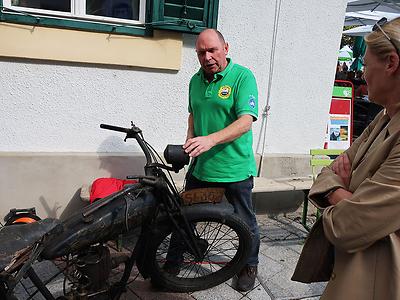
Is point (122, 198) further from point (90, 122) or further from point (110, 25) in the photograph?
point (110, 25)

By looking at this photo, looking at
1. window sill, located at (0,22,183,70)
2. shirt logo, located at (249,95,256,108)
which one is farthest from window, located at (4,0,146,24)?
shirt logo, located at (249,95,256,108)

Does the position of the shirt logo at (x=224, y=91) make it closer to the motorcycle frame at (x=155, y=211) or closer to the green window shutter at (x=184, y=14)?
the motorcycle frame at (x=155, y=211)

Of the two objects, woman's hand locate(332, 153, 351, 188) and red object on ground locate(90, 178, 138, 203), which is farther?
red object on ground locate(90, 178, 138, 203)

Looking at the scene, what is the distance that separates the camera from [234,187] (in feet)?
8.08

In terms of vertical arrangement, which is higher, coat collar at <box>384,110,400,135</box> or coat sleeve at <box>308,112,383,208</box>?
coat collar at <box>384,110,400,135</box>

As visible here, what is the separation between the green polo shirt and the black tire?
0.28 meters

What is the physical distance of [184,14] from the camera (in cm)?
317

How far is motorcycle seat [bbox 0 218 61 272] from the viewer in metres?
1.60

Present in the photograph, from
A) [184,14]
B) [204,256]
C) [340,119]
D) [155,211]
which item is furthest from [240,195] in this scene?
[340,119]

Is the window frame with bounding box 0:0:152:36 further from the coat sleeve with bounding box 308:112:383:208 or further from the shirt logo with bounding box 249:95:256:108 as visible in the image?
the coat sleeve with bounding box 308:112:383:208

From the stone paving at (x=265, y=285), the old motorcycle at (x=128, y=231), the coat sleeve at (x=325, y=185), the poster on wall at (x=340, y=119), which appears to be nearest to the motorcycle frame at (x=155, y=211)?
the old motorcycle at (x=128, y=231)

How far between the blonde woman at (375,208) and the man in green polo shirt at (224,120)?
99cm

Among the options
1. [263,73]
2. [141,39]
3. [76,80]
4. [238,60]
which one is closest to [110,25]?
[141,39]

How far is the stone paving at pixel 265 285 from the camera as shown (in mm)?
2547
